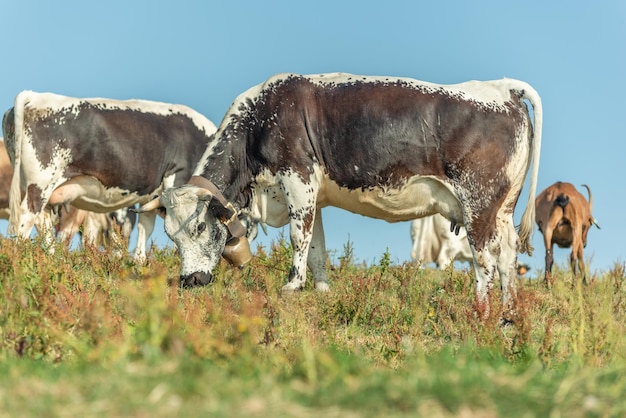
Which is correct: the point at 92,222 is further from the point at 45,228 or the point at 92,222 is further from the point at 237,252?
the point at 237,252

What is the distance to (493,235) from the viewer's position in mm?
10414

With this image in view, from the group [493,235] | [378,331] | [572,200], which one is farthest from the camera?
[572,200]

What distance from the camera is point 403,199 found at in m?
10.5

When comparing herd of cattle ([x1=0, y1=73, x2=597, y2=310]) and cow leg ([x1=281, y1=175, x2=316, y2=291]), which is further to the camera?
cow leg ([x1=281, y1=175, x2=316, y2=291])

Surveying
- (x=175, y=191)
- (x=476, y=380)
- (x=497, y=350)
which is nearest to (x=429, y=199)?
(x=175, y=191)

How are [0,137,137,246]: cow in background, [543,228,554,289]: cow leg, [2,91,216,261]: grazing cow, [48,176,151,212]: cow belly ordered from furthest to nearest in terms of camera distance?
[0,137,137,246]: cow in background < [543,228,554,289]: cow leg < [48,176,151,212]: cow belly < [2,91,216,261]: grazing cow

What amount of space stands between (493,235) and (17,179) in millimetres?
7086

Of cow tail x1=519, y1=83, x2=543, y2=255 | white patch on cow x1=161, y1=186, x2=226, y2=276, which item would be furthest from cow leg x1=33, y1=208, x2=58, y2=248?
cow tail x1=519, y1=83, x2=543, y2=255

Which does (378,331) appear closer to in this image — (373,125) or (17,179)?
(373,125)

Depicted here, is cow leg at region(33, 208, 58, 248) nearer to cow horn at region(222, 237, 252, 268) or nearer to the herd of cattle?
the herd of cattle

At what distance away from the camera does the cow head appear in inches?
425

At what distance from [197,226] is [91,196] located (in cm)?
436

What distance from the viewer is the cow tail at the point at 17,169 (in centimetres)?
1364

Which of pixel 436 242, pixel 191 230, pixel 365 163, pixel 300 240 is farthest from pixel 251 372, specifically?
pixel 436 242
